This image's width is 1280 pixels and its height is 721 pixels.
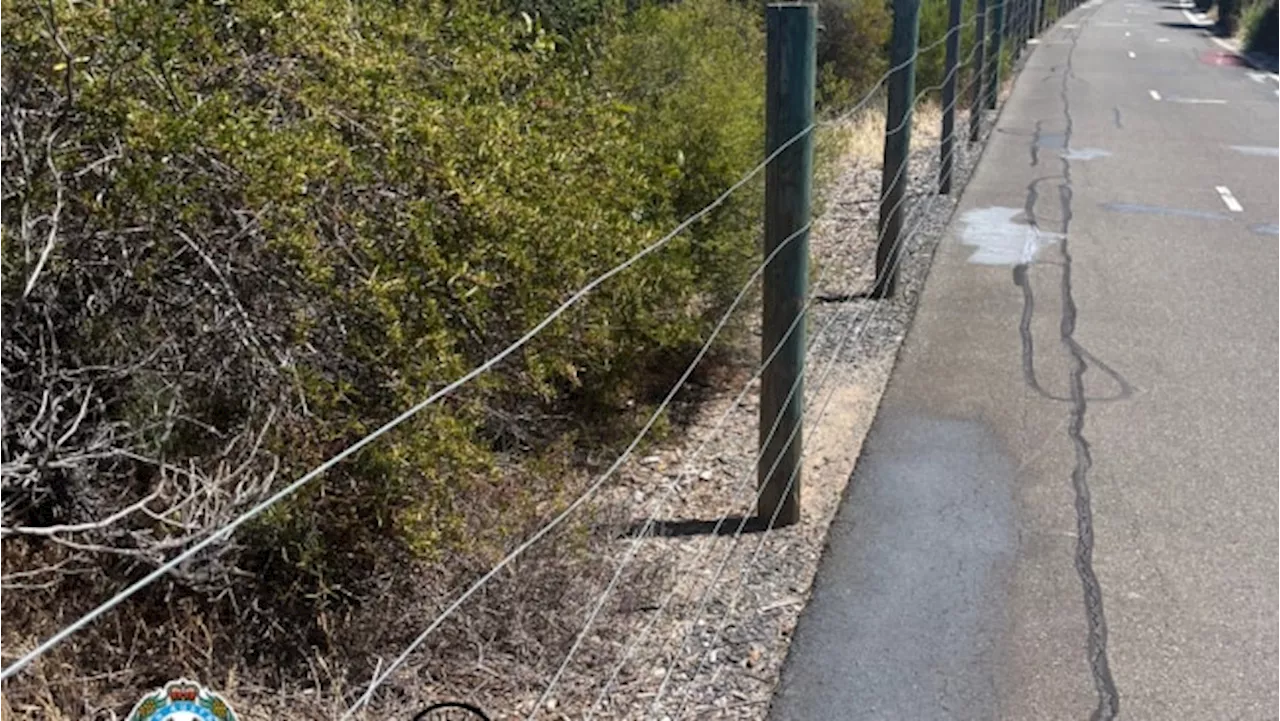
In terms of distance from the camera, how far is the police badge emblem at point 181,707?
226 centimetres

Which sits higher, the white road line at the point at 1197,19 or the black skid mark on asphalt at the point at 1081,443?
the black skid mark on asphalt at the point at 1081,443

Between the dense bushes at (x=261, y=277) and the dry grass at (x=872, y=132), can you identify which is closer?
the dense bushes at (x=261, y=277)

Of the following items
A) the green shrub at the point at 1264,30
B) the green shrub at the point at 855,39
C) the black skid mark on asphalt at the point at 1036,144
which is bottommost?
the green shrub at the point at 1264,30

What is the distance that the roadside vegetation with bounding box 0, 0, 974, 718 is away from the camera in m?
3.91

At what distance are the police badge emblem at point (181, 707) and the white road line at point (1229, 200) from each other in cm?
1130

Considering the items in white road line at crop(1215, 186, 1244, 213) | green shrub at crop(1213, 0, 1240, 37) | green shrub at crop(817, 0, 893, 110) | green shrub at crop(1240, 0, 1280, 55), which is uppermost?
green shrub at crop(817, 0, 893, 110)

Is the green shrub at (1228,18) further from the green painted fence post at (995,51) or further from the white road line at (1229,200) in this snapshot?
the white road line at (1229,200)

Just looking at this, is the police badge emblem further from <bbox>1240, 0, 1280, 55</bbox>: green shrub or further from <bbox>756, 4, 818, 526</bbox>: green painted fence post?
<bbox>1240, 0, 1280, 55</bbox>: green shrub

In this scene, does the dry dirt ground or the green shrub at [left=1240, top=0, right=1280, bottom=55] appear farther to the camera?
the green shrub at [left=1240, top=0, right=1280, bottom=55]

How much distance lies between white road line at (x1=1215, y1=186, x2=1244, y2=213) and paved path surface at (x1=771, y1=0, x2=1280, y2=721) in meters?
0.18

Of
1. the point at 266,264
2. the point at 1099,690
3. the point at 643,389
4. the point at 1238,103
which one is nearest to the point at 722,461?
the point at 643,389

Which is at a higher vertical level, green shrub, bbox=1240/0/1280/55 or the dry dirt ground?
the dry dirt ground

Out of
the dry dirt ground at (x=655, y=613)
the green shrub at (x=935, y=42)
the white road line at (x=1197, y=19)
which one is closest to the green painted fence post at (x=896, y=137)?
the dry dirt ground at (x=655, y=613)

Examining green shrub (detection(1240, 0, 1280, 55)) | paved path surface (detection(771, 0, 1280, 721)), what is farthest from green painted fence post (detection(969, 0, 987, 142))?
green shrub (detection(1240, 0, 1280, 55))
